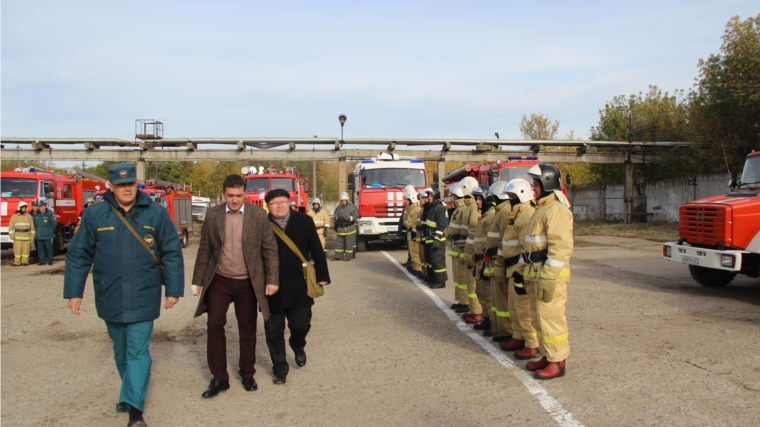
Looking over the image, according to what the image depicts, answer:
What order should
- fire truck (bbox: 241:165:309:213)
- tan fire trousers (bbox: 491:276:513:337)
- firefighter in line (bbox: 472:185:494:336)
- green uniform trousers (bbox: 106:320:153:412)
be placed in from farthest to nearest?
fire truck (bbox: 241:165:309:213), firefighter in line (bbox: 472:185:494:336), tan fire trousers (bbox: 491:276:513:337), green uniform trousers (bbox: 106:320:153:412)

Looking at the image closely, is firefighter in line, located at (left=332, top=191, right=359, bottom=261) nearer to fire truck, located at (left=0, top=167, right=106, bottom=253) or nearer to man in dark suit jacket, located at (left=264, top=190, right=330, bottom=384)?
fire truck, located at (left=0, top=167, right=106, bottom=253)

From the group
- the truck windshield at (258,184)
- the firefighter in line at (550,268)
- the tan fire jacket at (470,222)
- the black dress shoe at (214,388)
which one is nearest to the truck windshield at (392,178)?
the truck windshield at (258,184)

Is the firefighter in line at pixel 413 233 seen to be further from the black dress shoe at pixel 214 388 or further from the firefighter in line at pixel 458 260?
the black dress shoe at pixel 214 388

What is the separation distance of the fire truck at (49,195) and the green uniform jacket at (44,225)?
1.22 m

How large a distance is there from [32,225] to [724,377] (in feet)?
57.7

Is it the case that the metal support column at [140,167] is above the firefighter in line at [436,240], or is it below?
above

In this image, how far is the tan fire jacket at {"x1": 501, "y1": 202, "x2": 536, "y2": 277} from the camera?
249 inches

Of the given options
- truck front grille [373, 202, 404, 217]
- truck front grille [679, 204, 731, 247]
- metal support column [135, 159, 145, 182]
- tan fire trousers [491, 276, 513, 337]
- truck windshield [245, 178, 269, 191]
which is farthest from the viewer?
metal support column [135, 159, 145, 182]

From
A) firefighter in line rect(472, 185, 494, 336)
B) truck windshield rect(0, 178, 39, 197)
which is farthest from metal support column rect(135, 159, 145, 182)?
firefighter in line rect(472, 185, 494, 336)

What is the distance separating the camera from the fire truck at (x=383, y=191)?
18734 millimetres

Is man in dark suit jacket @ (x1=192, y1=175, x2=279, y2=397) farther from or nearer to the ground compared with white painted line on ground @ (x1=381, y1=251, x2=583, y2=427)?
farther from the ground

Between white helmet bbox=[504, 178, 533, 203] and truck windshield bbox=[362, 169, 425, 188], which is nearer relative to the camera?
white helmet bbox=[504, 178, 533, 203]

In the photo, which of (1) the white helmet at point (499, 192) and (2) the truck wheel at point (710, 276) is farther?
(2) the truck wheel at point (710, 276)

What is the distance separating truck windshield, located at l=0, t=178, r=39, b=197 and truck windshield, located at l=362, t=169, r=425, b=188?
10.4 m
